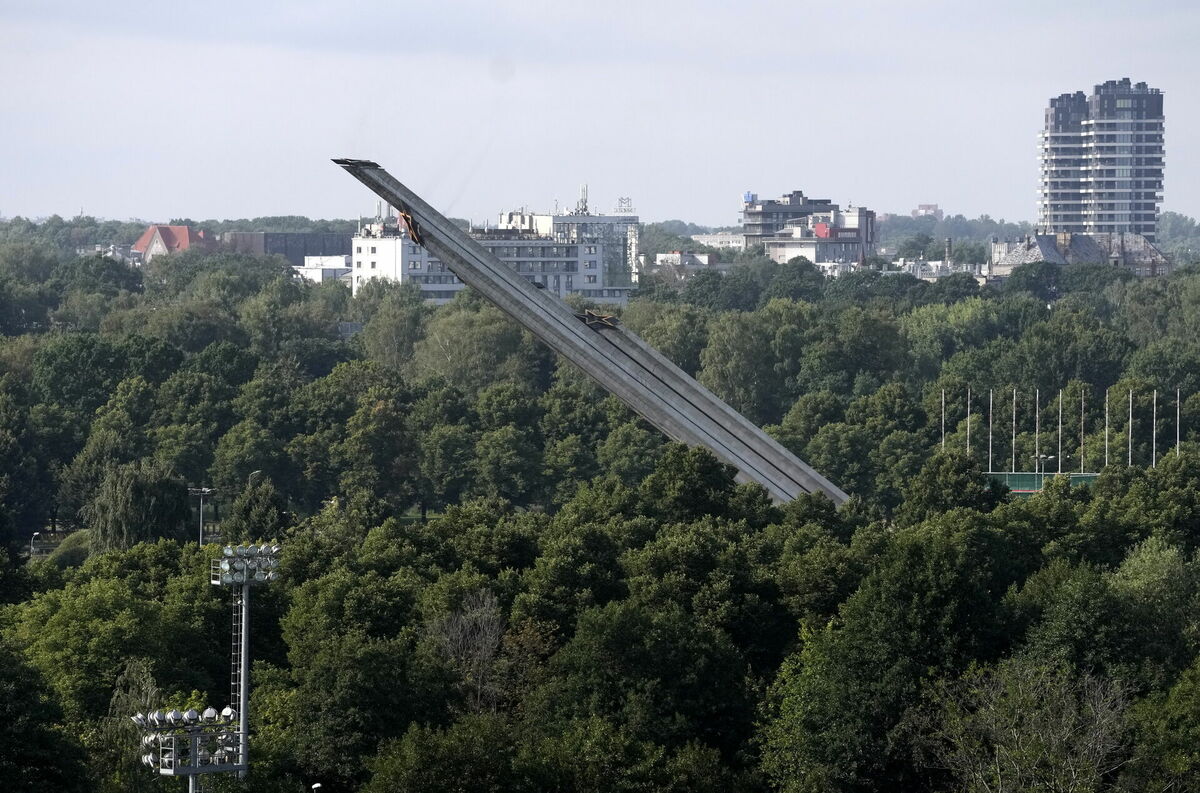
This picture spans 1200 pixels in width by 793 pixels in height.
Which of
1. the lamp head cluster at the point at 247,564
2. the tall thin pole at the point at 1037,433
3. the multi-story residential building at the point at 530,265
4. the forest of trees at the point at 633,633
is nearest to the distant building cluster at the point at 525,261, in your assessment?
the multi-story residential building at the point at 530,265

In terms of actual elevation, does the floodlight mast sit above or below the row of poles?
above

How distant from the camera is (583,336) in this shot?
50281 mm

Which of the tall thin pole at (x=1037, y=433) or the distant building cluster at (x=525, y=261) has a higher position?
the distant building cluster at (x=525, y=261)

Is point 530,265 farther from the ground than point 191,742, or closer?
farther from the ground

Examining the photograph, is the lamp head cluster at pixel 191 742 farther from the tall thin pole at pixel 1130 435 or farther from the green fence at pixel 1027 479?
the tall thin pole at pixel 1130 435

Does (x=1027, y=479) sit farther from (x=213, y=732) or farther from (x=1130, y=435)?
(x=213, y=732)

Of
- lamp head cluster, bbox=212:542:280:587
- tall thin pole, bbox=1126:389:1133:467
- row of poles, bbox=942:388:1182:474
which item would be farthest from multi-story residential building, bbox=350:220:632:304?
lamp head cluster, bbox=212:542:280:587

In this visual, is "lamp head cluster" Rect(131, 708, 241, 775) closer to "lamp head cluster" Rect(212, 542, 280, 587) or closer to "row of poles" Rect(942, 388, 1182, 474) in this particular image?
"lamp head cluster" Rect(212, 542, 280, 587)

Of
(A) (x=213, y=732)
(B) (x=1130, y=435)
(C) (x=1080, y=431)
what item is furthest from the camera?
(C) (x=1080, y=431)

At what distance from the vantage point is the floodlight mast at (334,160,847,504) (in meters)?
49.4

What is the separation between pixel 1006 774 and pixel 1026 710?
1.49 m

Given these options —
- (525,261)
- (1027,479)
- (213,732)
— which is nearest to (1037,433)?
(1027,479)

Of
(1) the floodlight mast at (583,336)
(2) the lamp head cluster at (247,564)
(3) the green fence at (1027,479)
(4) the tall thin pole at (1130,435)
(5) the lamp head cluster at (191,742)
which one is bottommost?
(5) the lamp head cluster at (191,742)

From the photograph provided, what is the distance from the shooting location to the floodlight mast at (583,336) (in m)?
49.4
